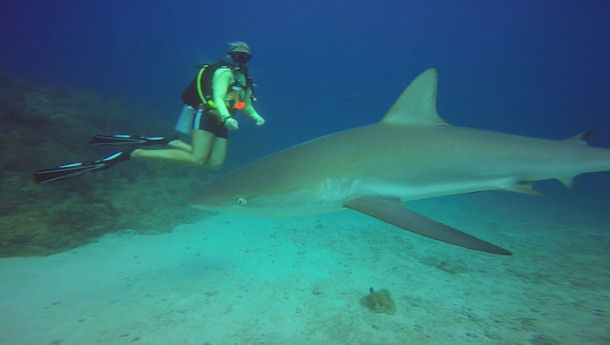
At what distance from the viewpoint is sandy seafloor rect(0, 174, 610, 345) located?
240 cm

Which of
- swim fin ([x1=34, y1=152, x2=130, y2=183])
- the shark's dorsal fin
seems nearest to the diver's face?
swim fin ([x1=34, y1=152, x2=130, y2=183])

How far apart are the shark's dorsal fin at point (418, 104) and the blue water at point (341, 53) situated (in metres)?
65.9

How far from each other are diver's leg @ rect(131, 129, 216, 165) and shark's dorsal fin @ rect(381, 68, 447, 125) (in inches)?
126

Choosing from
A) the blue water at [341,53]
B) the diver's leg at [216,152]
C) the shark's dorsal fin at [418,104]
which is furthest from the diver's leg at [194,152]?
the blue water at [341,53]

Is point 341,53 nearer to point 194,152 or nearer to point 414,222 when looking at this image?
point 194,152

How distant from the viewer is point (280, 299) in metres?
3.12

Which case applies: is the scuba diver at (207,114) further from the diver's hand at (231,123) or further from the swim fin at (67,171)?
the diver's hand at (231,123)

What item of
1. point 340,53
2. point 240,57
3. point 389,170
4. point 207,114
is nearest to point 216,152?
point 207,114

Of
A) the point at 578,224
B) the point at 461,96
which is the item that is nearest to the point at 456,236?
the point at 578,224

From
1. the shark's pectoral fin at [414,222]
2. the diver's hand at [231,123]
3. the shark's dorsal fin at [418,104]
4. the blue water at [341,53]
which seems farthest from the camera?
the blue water at [341,53]

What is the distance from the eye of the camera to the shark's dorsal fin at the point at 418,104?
3258mm

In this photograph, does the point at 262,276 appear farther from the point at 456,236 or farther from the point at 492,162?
the point at 492,162

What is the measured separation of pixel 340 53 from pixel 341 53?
42cm

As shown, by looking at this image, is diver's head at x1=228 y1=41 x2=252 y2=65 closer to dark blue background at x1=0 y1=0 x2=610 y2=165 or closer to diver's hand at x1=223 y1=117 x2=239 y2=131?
diver's hand at x1=223 y1=117 x2=239 y2=131
